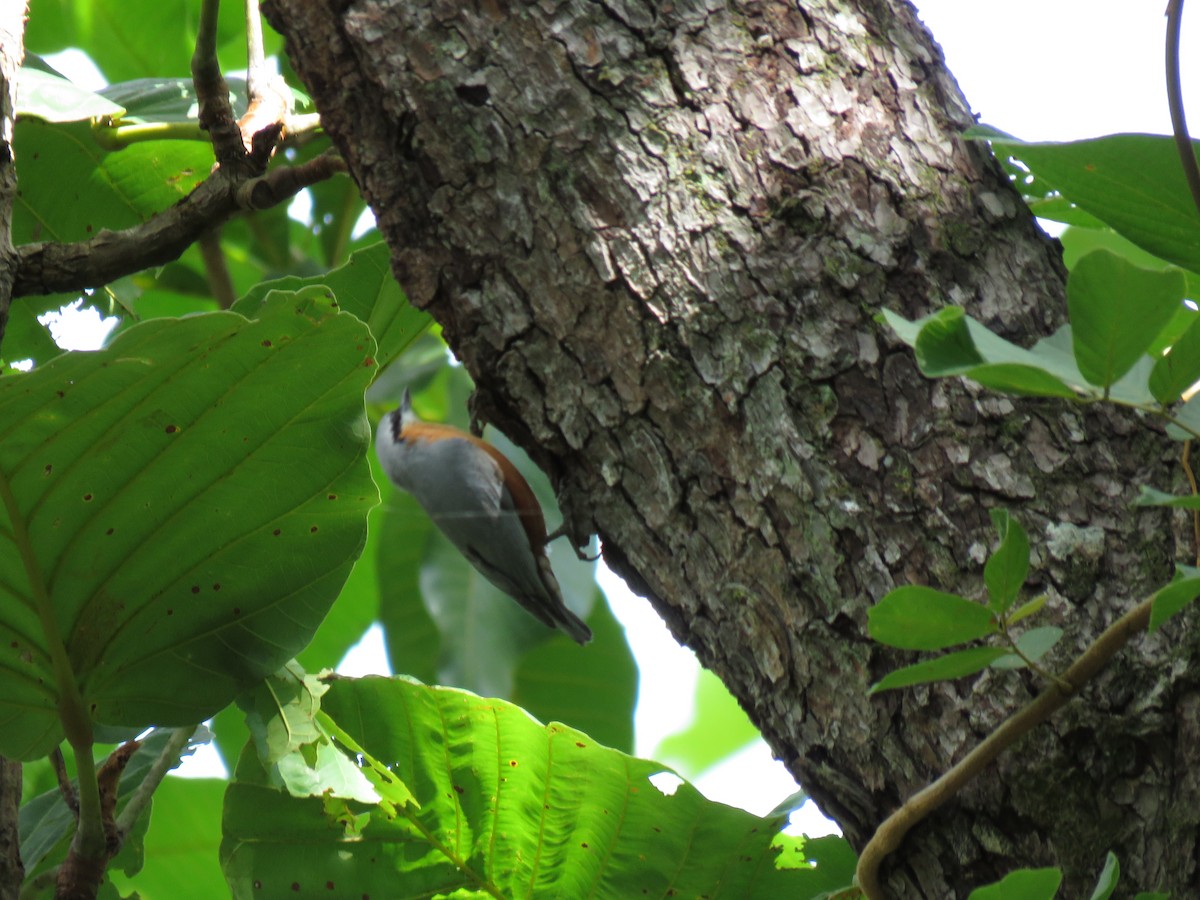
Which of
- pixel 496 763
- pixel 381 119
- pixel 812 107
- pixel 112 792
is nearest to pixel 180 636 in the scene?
pixel 112 792

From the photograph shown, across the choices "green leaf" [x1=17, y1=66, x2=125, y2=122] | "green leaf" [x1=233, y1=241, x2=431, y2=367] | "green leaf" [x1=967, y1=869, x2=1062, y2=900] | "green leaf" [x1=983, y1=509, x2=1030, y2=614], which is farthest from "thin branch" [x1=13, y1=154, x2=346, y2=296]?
"green leaf" [x1=967, y1=869, x2=1062, y2=900]

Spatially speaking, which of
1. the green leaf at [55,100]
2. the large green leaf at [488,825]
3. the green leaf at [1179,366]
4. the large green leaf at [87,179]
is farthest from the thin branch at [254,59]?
the green leaf at [1179,366]

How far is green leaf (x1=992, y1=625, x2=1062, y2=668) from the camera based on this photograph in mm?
865

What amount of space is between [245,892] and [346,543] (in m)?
0.56

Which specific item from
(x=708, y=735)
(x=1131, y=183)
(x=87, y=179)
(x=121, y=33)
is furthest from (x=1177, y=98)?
(x=708, y=735)

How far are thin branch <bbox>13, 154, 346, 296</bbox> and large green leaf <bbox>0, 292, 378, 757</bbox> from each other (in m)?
0.37

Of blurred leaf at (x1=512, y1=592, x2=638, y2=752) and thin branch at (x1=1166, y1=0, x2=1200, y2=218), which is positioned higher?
blurred leaf at (x1=512, y1=592, x2=638, y2=752)

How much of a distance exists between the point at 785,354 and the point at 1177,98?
0.50m

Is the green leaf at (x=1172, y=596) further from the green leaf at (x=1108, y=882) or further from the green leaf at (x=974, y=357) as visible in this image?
the green leaf at (x=1108, y=882)

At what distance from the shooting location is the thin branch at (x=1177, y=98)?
842mm

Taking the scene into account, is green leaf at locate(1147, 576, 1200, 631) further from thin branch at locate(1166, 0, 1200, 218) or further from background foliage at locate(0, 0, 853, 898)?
background foliage at locate(0, 0, 853, 898)

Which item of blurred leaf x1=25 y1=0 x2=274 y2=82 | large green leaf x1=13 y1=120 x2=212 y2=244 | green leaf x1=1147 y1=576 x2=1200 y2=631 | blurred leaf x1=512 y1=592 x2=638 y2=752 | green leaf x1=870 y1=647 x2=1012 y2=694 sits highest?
blurred leaf x1=25 y1=0 x2=274 y2=82

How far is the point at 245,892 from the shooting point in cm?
155

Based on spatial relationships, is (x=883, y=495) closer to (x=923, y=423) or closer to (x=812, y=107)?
(x=923, y=423)
